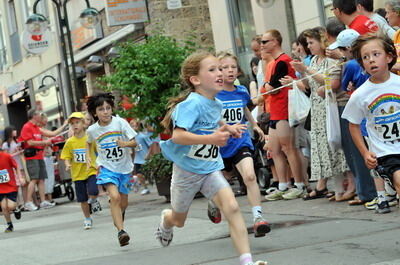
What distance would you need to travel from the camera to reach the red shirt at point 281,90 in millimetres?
10031

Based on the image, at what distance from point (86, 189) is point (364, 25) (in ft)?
15.5

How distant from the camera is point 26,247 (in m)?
9.27

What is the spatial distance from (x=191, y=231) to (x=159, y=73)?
201 inches

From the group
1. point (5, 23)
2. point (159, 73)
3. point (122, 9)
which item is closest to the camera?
point (159, 73)

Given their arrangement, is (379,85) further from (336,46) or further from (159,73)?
(159,73)

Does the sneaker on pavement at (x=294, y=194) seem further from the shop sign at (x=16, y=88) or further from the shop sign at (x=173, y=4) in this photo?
the shop sign at (x=16, y=88)

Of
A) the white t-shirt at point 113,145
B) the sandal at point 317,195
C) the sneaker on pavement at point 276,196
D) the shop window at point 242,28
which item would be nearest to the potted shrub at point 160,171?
the sneaker on pavement at point 276,196

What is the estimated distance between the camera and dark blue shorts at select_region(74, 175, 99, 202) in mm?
11203

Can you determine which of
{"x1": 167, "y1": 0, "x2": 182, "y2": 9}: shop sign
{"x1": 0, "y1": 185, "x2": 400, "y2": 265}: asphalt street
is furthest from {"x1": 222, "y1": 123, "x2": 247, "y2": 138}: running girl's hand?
{"x1": 167, "y1": 0, "x2": 182, "y2": 9}: shop sign

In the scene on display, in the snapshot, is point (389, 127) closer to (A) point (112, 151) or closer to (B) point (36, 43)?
(A) point (112, 151)

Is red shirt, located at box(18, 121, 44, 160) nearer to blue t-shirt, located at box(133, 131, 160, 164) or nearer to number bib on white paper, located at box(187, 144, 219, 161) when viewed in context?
blue t-shirt, located at box(133, 131, 160, 164)

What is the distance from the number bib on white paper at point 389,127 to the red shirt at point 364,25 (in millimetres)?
2532

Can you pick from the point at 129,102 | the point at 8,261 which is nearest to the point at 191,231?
the point at 8,261

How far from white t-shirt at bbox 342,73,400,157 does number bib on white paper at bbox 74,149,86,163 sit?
19.3ft
